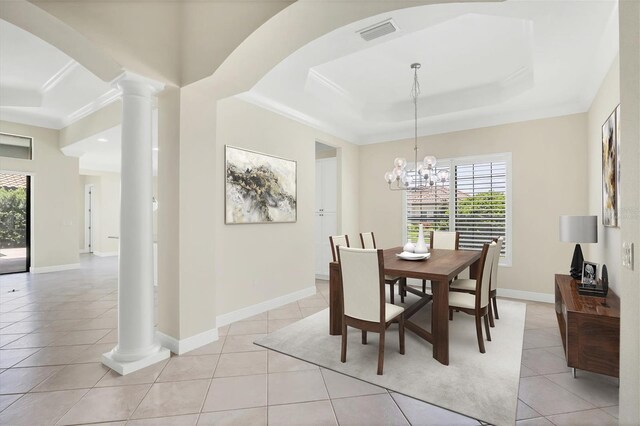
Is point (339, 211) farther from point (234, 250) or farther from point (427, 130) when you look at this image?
point (234, 250)

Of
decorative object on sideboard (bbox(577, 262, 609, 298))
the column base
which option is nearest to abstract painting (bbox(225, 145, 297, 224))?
the column base

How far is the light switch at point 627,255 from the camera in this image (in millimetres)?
1292

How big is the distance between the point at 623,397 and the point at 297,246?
3.76 m

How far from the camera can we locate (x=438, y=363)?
2.59 m

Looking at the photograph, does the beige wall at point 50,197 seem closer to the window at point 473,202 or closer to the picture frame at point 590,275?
the window at point 473,202

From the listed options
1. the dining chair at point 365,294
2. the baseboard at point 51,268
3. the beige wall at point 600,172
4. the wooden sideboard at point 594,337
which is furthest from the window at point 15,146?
the beige wall at point 600,172

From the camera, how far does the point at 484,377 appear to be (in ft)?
7.74

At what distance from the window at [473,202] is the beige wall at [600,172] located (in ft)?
3.16

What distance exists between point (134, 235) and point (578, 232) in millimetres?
4286

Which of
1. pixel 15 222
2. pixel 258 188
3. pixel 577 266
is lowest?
pixel 577 266

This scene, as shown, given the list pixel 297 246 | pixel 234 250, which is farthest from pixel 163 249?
pixel 297 246

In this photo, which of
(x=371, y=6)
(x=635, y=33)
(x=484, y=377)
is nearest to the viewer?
(x=635, y=33)

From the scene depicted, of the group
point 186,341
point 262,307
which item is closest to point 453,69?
point 262,307

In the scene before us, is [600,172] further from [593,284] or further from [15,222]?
[15,222]
